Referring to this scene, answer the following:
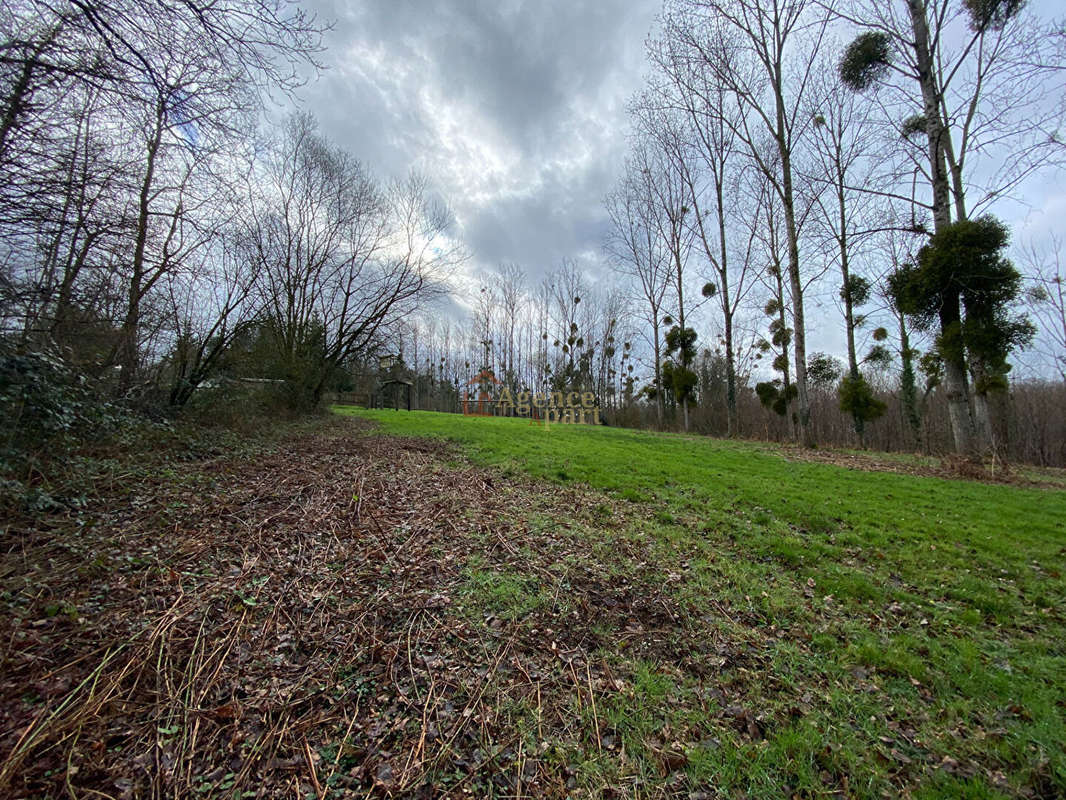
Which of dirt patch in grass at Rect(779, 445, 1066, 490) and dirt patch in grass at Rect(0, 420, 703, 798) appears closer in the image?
dirt patch in grass at Rect(0, 420, 703, 798)

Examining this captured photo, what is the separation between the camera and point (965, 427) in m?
8.29

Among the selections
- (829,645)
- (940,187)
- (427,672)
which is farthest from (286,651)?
(940,187)

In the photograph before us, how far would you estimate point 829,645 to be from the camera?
2787 mm

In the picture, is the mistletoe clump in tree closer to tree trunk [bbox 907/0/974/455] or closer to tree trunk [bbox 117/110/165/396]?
tree trunk [bbox 907/0/974/455]

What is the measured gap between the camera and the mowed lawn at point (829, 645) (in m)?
1.91

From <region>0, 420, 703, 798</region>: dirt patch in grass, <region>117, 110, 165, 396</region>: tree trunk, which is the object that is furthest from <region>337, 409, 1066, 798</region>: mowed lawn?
<region>117, 110, 165, 396</region>: tree trunk

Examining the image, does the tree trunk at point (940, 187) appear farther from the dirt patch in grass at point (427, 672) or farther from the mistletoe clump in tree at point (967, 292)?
the dirt patch in grass at point (427, 672)

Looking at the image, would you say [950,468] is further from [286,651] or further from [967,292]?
[286,651]

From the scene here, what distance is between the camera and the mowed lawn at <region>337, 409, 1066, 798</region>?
1914mm

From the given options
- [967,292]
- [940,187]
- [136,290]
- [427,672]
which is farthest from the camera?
[940,187]

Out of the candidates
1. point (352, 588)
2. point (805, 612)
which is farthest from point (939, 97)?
point (352, 588)

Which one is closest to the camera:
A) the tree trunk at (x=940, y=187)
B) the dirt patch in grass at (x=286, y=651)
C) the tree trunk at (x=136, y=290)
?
the dirt patch in grass at (x=286, y=651)

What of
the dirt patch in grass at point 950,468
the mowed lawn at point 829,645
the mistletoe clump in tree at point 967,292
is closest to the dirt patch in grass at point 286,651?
the mowed lawn at point 829,645

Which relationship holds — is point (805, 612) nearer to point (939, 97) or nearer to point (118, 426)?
point (118, 426)
